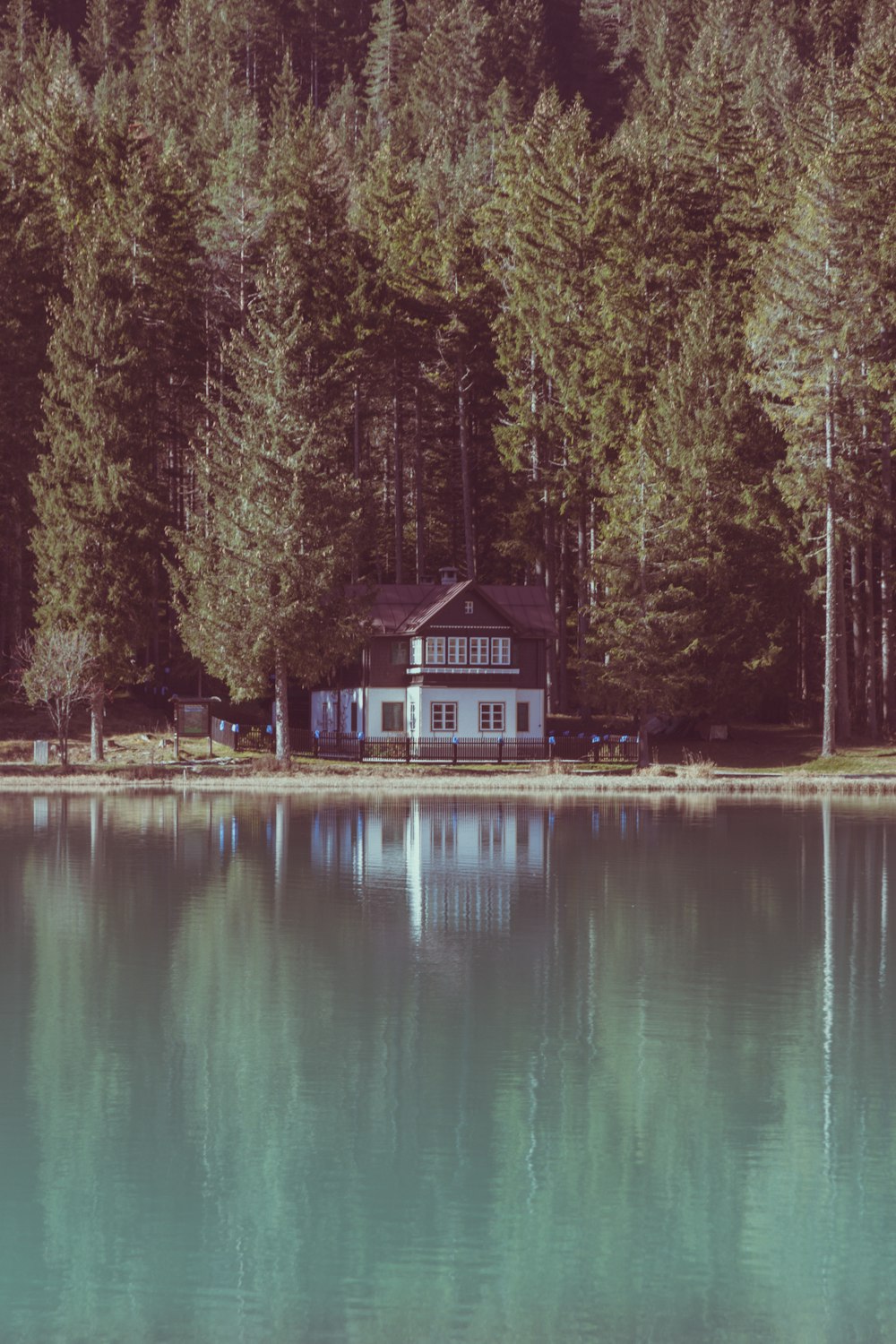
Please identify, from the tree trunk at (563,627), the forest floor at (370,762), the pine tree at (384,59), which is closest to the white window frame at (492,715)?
the forest floor at (370,762)

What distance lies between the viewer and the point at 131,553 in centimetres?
6625

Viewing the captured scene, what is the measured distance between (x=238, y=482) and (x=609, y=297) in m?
19.8

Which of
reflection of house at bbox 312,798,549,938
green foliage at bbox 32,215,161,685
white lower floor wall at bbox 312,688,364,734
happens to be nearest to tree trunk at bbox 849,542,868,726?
white lower floor wall at bbox 312,688,364,734

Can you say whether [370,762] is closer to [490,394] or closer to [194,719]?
[194,719]

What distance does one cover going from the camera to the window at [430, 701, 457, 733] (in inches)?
2810

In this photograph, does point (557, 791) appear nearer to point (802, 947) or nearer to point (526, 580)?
point (526, 580)

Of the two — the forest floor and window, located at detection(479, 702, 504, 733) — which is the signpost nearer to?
the forest floor

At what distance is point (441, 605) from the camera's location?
7138 centimetres

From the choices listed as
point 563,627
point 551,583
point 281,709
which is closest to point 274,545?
point 281,709

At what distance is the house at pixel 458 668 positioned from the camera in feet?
234

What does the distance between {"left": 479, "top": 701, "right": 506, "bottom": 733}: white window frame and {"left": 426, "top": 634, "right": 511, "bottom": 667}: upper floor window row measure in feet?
5.57

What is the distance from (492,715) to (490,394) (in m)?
18.5

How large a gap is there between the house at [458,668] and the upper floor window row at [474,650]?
0.04 m

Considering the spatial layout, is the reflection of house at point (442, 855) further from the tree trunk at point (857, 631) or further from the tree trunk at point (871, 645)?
the tree trunk at point (857, 631)
